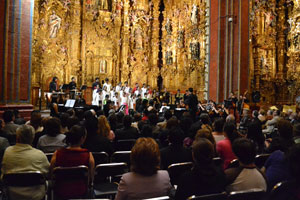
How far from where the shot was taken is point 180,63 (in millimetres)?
23219

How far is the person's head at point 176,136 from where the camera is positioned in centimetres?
406

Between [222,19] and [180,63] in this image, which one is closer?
[222,19]

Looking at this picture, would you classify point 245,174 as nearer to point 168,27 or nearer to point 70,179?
point 70,179

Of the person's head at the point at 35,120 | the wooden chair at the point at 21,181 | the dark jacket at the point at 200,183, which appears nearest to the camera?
the dark jacket at the point at 200,183

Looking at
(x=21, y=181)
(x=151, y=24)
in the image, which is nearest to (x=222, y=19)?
(x=151, y=24)

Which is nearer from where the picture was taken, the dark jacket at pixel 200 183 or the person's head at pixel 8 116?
the dark jacket at pixel 200 183

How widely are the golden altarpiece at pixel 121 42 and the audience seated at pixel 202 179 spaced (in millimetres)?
17060

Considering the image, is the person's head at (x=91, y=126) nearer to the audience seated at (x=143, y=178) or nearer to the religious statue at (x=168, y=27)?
the audience seated at (x=143, y=178)

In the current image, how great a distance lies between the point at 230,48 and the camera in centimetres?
1570

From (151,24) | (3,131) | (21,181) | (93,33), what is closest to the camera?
(21,181)

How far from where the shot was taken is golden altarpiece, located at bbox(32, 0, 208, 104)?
2022 centimetres

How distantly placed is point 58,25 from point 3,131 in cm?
1634

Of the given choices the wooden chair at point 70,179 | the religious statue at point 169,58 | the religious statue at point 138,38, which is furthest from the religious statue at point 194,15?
the wooden chair at point 70,179

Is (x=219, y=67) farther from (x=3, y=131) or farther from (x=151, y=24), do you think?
(x=3, y=131)
